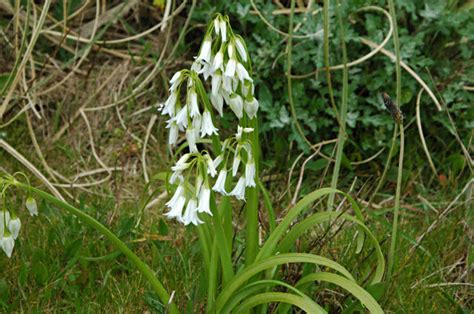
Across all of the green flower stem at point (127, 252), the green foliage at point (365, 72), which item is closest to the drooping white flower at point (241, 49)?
the green flower stem at point (127, 252)

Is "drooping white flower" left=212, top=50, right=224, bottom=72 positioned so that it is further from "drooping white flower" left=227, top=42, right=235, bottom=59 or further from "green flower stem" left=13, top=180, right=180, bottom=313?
"green flower stem" left=13, top=180, right=180, bottom=313

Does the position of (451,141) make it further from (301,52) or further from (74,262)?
(74,262)

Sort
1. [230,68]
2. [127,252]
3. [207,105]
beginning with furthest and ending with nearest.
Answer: [127,252], [207,105], [230,68]

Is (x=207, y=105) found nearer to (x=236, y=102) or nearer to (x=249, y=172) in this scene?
(x=236, y=102)

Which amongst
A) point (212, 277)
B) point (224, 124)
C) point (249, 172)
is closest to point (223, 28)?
point (249, 172)

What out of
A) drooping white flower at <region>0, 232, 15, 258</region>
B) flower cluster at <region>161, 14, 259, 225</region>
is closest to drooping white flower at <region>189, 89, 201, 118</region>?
flower cluster at <region>161, 14, 259, 225</region>
